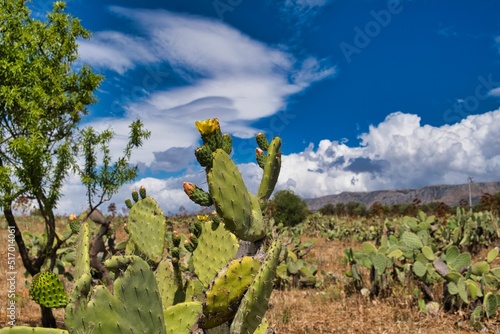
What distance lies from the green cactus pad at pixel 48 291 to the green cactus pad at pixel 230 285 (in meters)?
0.74

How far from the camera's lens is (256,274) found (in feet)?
8.32

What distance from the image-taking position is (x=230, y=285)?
258 cm

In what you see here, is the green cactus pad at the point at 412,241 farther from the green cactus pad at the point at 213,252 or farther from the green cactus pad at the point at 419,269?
the green cactus pad at the point at 213,252

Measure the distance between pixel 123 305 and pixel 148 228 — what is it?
274cm

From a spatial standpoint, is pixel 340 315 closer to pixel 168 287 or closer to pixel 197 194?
pixel 168 287

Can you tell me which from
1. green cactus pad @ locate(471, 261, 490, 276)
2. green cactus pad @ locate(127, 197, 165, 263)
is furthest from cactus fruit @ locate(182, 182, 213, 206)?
green cactus pad @ locate(471, 261, 490, 276)

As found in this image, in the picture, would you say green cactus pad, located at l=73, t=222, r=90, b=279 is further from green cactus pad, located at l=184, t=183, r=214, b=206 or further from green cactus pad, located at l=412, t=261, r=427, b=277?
green cactus pad, located at l=412, t=261, r=427, b=277

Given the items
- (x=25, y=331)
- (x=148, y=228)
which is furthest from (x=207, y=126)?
(x=148, y=228)

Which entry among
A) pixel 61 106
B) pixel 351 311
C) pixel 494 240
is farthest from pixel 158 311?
pixel 494 240

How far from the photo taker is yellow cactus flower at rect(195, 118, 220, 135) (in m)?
2.28

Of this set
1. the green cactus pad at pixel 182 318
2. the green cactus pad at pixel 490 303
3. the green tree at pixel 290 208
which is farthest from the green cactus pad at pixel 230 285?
the green tree at pixel 290 208

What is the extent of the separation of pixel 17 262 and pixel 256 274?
35.4 feet

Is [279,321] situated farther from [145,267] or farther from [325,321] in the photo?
[145,267]

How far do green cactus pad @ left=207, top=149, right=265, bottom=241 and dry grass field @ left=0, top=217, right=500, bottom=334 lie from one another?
2.91 metres
